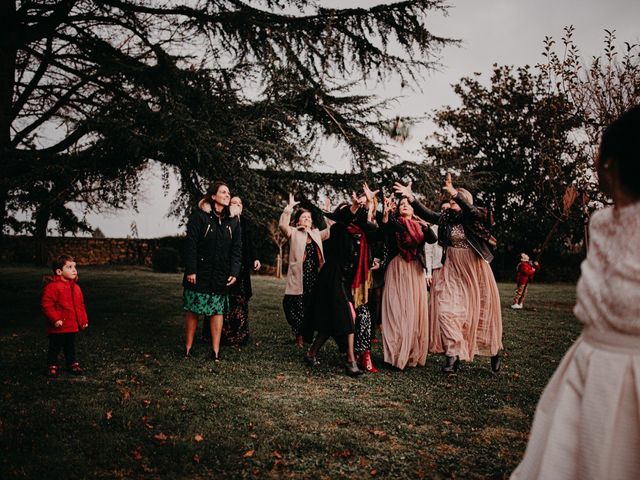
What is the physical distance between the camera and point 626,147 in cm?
209

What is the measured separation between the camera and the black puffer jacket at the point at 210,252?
682cm

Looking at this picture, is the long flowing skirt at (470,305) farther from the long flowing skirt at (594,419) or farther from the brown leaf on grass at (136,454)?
the long flowing skirt at (594,419)

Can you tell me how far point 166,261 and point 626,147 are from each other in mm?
26862

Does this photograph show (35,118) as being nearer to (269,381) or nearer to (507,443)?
(269,381)

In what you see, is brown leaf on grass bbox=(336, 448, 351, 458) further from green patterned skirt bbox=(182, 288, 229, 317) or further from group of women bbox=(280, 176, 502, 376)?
green patterned skirt bbox=(182, 288, 229, 317)

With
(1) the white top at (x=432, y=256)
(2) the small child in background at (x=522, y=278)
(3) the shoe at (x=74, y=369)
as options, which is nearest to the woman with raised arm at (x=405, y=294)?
(1) the white top at (x=432, y=256)

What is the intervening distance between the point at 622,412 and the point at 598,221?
78 cm

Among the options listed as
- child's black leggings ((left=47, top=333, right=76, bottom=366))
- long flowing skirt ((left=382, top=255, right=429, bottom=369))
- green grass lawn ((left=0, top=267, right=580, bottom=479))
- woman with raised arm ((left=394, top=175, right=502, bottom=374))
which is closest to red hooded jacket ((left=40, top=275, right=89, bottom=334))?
child's black leggings ((left=47, top=333, right=76, bottom=366))

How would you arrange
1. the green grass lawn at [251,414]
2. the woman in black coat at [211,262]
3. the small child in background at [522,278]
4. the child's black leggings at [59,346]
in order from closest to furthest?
the green grass lawn at [251,414], the child's black leggings at [59,346], the woman in black coat at [211,262], the small child in background at [522,278]

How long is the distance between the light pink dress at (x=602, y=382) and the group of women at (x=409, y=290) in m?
4.11

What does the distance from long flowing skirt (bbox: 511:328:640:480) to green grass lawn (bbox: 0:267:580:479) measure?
1.56 m

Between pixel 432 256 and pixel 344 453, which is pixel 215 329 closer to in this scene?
pixel 344 453

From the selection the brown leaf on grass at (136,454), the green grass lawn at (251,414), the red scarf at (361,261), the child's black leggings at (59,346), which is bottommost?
the green grass lawn at (251,414)

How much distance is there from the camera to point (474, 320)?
258 inches
